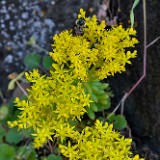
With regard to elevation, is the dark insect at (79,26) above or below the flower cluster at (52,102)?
above

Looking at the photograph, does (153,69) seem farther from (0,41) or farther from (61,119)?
(0,41)

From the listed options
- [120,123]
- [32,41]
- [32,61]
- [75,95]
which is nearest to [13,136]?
[32,61]

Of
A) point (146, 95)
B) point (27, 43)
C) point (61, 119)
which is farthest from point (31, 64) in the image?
point (61, 119)

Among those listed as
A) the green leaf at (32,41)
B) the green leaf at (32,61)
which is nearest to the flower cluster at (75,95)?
the green leaf at (32,61)

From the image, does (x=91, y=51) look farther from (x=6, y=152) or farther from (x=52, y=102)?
(x=6, y=152)

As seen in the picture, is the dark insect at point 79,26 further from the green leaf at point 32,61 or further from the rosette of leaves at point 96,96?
the green leaf at point 32,61
